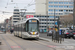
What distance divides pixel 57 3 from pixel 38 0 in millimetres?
10959

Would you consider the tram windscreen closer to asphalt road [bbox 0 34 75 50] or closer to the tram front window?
the tram front window

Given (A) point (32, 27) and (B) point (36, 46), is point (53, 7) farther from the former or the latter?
(B) point (36, 46)

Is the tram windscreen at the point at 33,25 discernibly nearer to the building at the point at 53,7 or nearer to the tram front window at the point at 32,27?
the tram front window at the point at 32,27

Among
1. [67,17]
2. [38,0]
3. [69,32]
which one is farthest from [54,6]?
[69,32]

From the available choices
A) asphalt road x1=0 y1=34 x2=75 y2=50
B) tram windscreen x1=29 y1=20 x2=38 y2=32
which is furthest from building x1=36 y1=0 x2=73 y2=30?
asphalt road x1=0 y1=34 x2=75 y2=50

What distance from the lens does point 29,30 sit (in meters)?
25.0

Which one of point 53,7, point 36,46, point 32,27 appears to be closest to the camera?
point 36,46

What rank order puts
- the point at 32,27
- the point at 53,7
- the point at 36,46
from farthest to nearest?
1. the point at 53,7
2. the point at 32,27
3. the point at 36,46

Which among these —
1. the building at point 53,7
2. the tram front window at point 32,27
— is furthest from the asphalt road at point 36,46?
the building at point 53,7

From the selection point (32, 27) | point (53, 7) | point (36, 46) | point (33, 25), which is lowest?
point (36, 46)

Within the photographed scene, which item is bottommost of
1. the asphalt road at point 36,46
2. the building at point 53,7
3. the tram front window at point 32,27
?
the asphalt road at point 36,46

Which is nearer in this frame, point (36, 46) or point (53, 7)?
point (36, 46)

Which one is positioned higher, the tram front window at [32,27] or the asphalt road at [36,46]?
the tram front window at [32,27]

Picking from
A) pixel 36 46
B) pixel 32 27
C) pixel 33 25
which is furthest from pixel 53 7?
pixel 36 46
